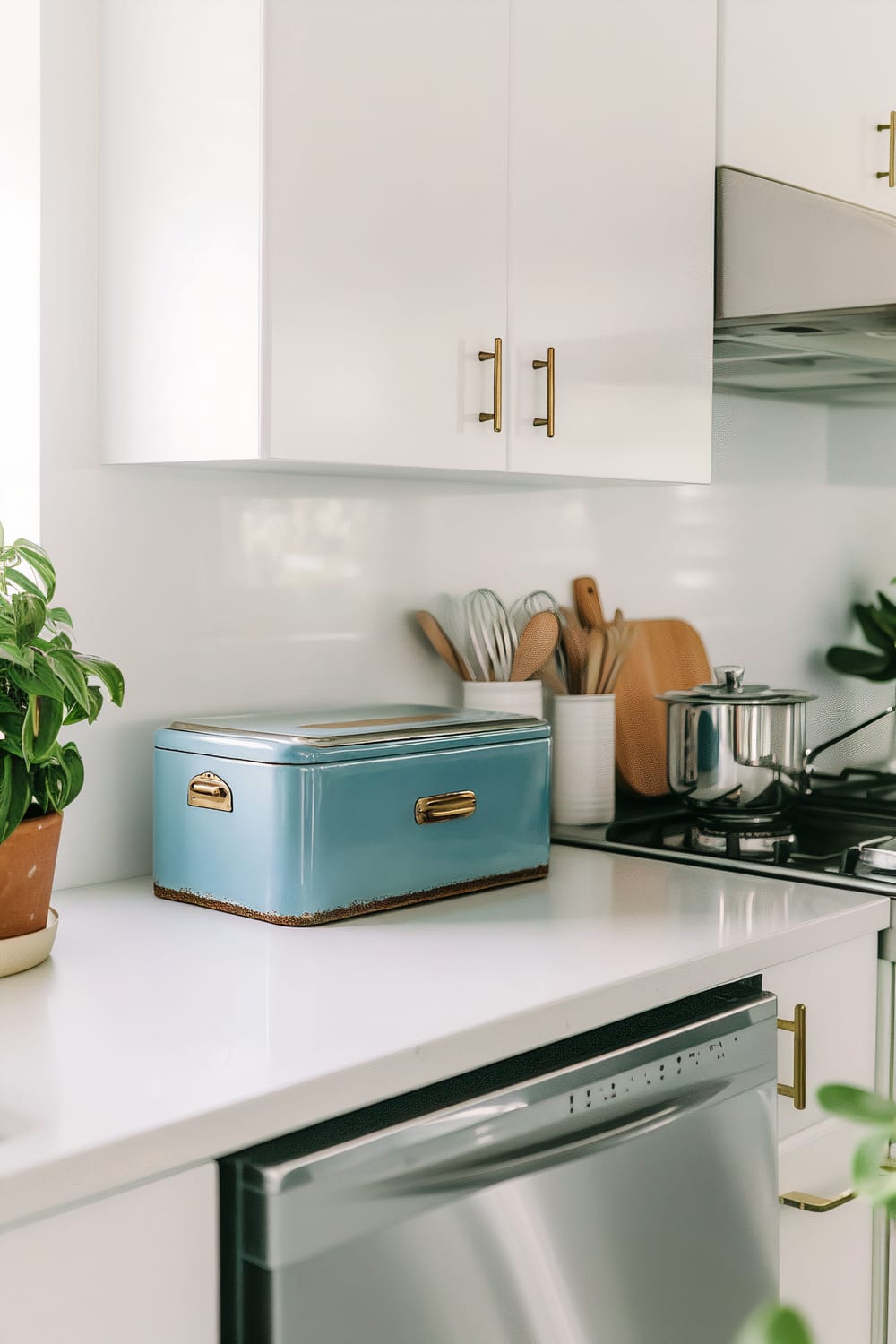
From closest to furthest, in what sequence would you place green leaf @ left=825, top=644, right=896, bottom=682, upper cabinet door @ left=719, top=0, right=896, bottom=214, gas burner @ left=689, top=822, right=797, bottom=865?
gas burner @ left=689, top=822, right=797, bottom=865, upper cabinet door @ left=719, top=0, right=896, bottom=214, green leaf @ left=825, top=644, right=896, bottom=682

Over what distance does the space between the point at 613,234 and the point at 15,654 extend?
0.96 meters

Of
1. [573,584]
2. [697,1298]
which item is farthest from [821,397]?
[697,1298]

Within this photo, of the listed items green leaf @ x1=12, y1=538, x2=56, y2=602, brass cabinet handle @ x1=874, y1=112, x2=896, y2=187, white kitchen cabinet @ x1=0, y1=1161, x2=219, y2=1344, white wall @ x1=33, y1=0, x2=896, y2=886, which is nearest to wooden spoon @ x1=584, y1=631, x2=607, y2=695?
white wall @ x1=33, y1=0, x2=896, y2=886

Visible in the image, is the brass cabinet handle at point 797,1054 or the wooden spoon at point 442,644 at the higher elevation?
the wooden spoon at point 442,644

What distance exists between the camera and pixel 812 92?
80.4 inches

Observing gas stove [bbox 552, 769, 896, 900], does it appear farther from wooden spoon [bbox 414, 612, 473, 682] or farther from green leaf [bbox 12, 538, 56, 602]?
green leaf [bbox 12, 538, 56, 602]

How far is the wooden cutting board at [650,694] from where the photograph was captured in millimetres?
2227

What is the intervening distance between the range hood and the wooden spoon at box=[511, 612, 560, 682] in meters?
0.49

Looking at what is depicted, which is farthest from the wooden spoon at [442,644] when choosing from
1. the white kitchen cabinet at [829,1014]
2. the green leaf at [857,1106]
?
the green leaf at [857,1106]

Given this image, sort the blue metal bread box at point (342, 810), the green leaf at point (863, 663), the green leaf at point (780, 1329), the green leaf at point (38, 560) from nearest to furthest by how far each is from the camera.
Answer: the green leaf at point (780, 1329) < the green leaf at point (38, 560) < the blue metal bread box at point (342, 810) < the green leaf at point (863, 663)

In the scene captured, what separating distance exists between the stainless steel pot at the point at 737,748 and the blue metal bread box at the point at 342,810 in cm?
32

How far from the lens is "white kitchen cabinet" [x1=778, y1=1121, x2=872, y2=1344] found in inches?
59.2

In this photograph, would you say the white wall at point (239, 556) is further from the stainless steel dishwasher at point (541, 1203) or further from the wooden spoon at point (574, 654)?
the stainless steel dishwasher at point (541, 1203)

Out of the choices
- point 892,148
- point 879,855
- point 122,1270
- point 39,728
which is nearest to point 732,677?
point 879,855
